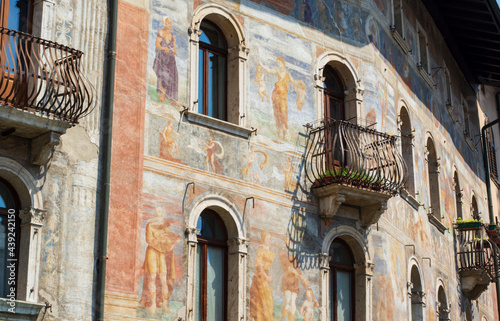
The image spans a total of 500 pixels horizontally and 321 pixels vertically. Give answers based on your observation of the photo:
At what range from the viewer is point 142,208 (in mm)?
13383

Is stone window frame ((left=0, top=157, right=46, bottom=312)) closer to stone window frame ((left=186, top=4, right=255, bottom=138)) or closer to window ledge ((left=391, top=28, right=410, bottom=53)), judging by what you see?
stone window frame ((left=186, top=4, right=255, bottom=138))

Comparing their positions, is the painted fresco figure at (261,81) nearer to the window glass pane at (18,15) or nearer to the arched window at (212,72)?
the arched window at (212,72)

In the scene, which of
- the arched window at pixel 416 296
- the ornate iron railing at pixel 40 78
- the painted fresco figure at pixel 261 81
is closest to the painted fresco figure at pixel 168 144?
the ornate iron railing at pixel 40 78

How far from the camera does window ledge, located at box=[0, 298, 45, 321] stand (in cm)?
1117

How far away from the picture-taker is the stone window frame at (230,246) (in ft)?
45.5

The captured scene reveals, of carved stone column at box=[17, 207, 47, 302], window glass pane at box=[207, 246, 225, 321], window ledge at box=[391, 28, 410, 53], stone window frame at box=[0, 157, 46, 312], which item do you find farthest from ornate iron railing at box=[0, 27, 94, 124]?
window ledge at box=[391, 28, 410, 53]

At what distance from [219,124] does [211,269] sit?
237 centimetres

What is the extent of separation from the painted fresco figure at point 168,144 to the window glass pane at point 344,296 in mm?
4257

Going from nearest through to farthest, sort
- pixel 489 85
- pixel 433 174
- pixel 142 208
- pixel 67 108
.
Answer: pixel 67 108 → pixel 142 208 → pixel 433 174 → pixel 489 85

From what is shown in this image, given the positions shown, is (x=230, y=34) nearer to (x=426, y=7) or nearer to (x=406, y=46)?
(x=406, y=46)

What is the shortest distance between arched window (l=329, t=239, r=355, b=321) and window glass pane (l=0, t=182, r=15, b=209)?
254 inches

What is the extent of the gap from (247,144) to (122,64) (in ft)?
8.99

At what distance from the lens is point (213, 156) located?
14.7m

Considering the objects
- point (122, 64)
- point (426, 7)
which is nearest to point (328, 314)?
point (122, 64)
